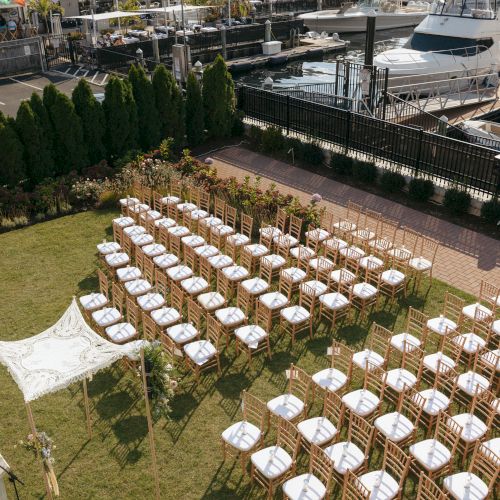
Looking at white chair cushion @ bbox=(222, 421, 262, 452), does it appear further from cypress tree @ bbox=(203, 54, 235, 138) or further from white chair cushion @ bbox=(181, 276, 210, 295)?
cypress tree @ bbox=(203, 54, 235, 138)

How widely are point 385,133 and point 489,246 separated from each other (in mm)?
4903

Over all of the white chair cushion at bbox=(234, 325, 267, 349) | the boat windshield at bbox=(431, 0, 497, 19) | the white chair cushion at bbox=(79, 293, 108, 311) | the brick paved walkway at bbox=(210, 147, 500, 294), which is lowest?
the brick paved walkway at bbox=(210, 147, 500, 294)

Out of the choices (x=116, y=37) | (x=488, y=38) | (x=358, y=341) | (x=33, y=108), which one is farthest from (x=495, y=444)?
(x=116, y=37)

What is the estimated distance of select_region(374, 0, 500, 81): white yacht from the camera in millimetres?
26078

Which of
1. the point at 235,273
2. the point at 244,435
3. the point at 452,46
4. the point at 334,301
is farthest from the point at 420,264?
the point at 452,46

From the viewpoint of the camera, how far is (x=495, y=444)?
303 inches

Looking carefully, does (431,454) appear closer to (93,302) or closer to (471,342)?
(471,342)

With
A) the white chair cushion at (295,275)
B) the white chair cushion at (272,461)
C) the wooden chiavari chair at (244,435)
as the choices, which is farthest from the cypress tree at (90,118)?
the white chair cushion at (272,461)

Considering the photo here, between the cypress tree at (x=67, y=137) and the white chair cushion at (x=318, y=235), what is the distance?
7772mm

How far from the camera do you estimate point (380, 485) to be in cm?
707

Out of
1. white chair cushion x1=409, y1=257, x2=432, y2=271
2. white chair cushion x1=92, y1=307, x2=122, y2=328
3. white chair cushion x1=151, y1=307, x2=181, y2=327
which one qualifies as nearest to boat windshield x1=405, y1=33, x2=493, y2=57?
white chair cushion x1=409, y1=257, x2=432, y2=271

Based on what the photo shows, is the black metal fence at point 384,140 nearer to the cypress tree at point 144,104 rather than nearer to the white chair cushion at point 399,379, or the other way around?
the cypress tree at point 144,104

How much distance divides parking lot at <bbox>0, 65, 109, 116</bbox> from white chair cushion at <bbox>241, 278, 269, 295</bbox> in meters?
17.7

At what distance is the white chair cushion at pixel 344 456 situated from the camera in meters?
7.41
